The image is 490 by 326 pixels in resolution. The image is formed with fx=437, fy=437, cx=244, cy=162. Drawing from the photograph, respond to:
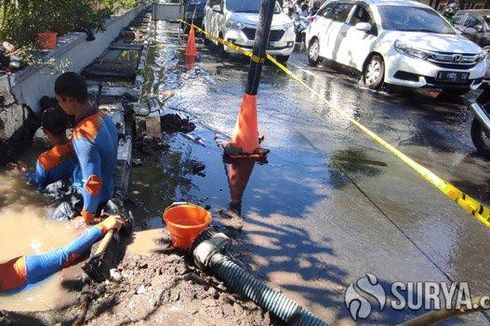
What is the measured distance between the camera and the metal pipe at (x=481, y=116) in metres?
6.36

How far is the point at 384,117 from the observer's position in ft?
27.9

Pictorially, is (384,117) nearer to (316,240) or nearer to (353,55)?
(353,55)

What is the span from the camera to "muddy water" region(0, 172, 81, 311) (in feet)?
9.77

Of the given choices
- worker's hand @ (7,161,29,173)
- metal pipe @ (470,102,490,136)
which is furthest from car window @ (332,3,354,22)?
worker's hand @ (7,161,29,173)

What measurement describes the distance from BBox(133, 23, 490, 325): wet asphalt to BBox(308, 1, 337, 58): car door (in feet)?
13.2

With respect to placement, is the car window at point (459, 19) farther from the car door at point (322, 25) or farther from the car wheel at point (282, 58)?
the car wheel at point (282, 58)

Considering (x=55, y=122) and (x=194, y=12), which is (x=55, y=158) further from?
(x=194, y=12)

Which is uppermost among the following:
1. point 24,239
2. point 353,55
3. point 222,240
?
point 353,55

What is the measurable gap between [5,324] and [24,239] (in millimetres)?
1071

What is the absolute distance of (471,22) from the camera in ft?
63.1

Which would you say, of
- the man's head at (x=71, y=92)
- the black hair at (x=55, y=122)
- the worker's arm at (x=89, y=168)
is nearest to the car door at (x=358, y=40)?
the black hair at (x=55, y=122)

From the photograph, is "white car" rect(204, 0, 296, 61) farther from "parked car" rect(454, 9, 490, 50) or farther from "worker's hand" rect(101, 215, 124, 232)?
"worker's hand" rect(101, 215, 124, 232)

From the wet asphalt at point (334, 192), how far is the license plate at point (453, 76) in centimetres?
68

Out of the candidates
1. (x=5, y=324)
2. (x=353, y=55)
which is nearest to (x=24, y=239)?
(x=5, y=324)
